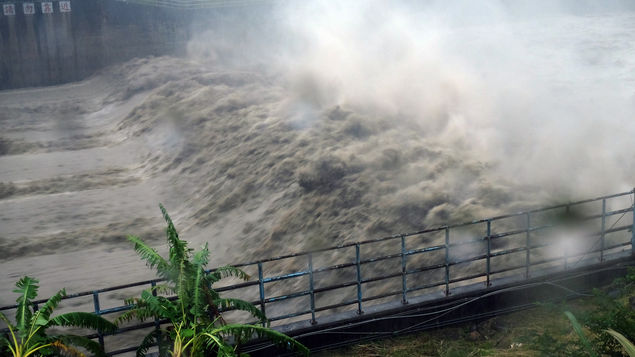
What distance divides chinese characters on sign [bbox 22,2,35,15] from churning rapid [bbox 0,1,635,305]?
5359 millimetres

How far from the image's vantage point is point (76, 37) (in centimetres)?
4053

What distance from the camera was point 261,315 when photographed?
766cm

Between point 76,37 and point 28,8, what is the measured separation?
300 centimetres

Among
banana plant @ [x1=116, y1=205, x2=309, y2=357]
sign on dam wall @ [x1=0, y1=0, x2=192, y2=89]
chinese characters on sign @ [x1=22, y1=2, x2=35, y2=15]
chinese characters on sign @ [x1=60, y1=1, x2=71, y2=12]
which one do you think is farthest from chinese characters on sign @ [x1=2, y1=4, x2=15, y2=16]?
banana plant @ [x1=116, y1=205, x2=309, y2=357]

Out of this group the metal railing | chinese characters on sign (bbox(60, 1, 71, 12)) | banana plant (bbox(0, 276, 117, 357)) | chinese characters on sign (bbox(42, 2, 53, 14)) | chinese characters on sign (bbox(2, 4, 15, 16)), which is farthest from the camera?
chinese characters on sign (bbox(60, 1, 71, 12))

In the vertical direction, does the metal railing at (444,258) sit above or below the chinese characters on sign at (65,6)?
below

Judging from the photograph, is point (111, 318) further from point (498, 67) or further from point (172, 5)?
point (172, 5)

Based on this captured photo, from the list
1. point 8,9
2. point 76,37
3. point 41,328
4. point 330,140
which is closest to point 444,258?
point 41,328

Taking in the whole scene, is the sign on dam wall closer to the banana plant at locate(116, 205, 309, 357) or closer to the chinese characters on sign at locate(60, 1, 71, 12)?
the chinese characters on sign at locate(60, 1, 71, 12)

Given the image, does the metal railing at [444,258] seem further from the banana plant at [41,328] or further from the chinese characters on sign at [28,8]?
the chinese characters on sign at [28,8]

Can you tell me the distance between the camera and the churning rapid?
15.1 metres

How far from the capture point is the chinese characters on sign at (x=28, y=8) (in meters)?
39.2

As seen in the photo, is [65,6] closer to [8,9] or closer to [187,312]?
[8,9]

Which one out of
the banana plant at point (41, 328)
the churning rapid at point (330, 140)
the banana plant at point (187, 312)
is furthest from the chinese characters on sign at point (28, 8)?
the banana plant at point (41, 328)
